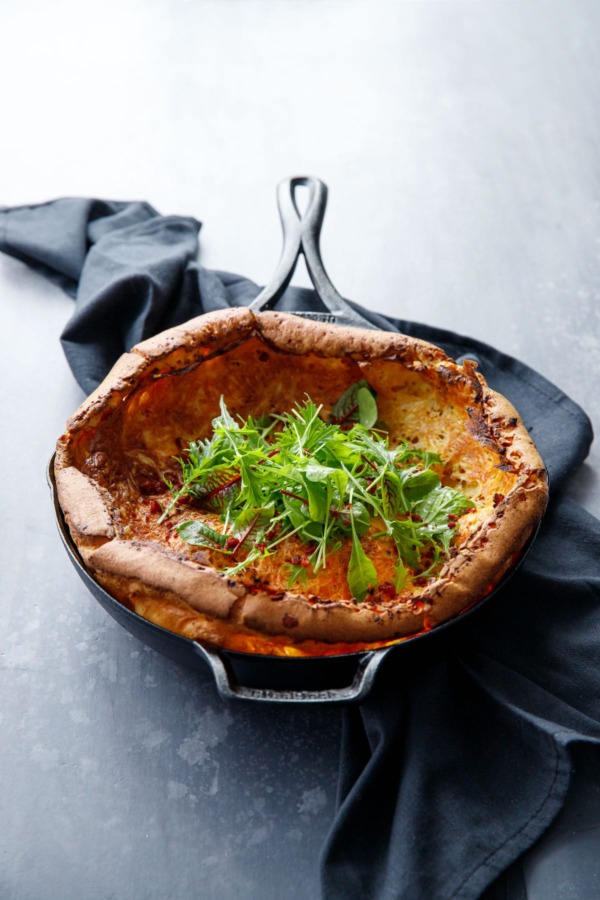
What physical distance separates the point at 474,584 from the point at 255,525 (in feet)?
1.64

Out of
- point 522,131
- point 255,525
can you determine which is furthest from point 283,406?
point 522,131

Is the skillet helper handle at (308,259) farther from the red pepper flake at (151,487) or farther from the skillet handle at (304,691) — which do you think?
the skillet handle at (304,691)

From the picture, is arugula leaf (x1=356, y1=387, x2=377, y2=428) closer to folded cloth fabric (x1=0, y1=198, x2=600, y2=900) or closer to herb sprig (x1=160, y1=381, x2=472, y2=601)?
herb sprig (x1=160, y1=381, x2=472, y2=601)

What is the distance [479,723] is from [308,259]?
138cm

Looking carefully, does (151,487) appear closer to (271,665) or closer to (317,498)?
(317,498)

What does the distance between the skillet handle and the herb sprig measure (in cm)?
23

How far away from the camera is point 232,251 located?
3574 millimetres

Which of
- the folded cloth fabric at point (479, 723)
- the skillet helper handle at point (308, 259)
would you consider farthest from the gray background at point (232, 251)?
the skillet helper handle at point (308, 259)

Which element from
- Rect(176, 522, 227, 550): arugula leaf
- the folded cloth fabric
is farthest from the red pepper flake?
the folded cloth fabric

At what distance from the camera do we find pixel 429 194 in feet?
13.0

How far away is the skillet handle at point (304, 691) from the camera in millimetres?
1749

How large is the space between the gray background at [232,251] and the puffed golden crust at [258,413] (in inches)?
13.5

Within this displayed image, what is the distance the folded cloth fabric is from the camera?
1860mm

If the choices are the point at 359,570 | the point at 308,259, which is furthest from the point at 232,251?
the point at 359,570
